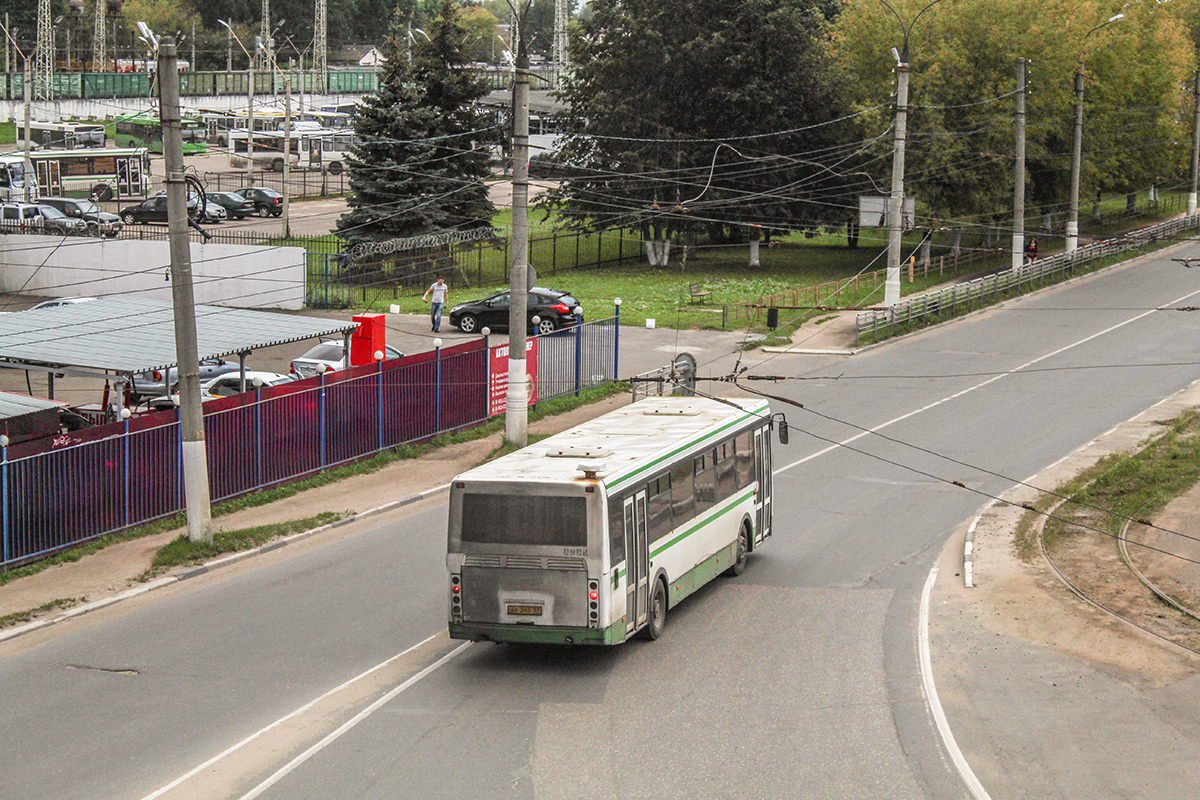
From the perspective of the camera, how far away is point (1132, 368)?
111 ft

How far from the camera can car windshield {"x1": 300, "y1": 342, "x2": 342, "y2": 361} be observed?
107ft

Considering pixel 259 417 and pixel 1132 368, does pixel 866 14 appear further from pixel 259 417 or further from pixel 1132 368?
pixel 259 417

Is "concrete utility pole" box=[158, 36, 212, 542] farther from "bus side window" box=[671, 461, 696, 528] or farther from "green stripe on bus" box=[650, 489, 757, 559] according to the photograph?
"green stripe on bus" box=[650, 489, 757, 559]

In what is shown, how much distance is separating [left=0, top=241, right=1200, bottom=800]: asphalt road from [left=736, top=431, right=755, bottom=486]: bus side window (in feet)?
4.53

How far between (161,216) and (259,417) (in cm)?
4061

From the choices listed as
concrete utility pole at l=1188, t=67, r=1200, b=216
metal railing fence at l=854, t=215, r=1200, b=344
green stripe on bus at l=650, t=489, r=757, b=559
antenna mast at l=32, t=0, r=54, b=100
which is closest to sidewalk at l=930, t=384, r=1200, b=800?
green stripe on bus at l=650, t=489, r=757, b=559

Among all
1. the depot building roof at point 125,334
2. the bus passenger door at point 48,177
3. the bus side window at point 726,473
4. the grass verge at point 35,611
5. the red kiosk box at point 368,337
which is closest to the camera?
the grass verge at point 35,611

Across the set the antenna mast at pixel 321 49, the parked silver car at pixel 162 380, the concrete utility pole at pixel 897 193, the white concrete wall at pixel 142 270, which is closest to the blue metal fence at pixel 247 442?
the parked silver car at pixel 162 380

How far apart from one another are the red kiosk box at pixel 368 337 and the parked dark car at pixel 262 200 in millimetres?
39027

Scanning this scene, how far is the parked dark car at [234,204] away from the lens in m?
63.3

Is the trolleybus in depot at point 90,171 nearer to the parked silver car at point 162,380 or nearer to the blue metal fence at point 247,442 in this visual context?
the parked silver car at point 162,380

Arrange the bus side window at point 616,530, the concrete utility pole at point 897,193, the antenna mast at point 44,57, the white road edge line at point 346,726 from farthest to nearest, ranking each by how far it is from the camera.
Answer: the antenna mast at point 44,57
the concrete utility pole at point 897,193
the bus side window at point 616,530
the white road edge line at point 346,726

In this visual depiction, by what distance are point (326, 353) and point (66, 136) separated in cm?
5137

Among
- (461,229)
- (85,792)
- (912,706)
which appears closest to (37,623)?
(85,792)
